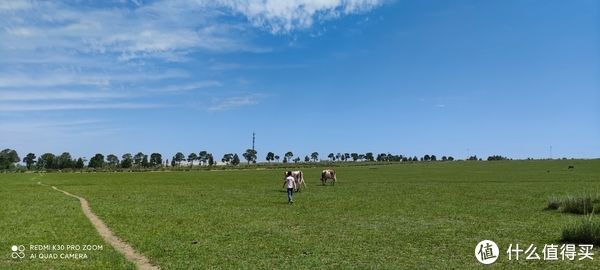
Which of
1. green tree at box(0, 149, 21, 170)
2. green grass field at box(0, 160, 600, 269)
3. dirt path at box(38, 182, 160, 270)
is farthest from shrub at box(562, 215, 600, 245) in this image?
green tree at box(0, 149, 21, 170)

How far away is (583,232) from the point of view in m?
17.6

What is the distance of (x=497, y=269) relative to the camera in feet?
45.9

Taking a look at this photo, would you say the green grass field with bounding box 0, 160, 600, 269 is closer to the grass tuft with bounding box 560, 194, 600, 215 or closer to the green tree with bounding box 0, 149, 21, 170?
the grass tuft with bounding box 560, 194, 600, 215

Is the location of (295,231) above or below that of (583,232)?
below

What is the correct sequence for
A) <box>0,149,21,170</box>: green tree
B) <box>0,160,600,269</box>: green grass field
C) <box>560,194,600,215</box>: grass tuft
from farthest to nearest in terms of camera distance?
<box>0,149,21,170</box>: green tree → <box>560,194,600,215</box>: grass tuft → <box>0,160,600,269</box>: green grass field

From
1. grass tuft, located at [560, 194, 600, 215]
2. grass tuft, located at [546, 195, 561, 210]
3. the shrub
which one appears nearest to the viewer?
the shrub

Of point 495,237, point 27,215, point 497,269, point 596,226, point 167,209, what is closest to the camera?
point 497,269

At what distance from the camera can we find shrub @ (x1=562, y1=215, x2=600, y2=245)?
684 inches

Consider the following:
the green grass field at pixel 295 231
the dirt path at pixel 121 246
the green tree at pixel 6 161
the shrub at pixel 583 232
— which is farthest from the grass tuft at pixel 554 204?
the green tree at pixel 6 161

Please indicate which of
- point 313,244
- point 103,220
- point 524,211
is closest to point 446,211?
point 524,211

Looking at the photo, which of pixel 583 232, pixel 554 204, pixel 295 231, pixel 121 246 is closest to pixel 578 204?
pixel 554 204

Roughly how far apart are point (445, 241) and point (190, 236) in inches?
368

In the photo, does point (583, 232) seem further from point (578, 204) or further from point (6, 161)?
point (6, 161)

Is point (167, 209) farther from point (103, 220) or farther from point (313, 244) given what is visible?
point (313, 244)
